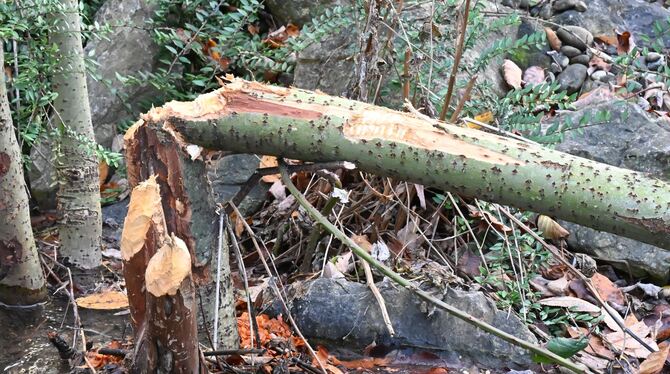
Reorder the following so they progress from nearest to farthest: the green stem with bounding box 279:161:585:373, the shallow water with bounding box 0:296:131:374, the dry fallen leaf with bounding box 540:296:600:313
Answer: the green stem with bounding box 279:161:585:373 → the shallow water with bounding box 0:296:131:374 → the dry fallen leaf with bounding box 540:296:600:313

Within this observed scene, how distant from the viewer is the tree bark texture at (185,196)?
85.4 inches

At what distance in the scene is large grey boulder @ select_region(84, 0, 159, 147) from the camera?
14.8ft

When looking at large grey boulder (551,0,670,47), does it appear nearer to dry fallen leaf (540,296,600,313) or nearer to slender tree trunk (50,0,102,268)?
dry fallen leaf (540,296,600,313)

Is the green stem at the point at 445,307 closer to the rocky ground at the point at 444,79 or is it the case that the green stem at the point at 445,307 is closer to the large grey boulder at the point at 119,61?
the rocky ground at the point at 444,79

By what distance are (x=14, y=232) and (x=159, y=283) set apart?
4.75 feet

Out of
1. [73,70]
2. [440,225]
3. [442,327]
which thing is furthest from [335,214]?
[73,70]

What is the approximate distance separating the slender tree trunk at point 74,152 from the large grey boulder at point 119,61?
1.27 metres

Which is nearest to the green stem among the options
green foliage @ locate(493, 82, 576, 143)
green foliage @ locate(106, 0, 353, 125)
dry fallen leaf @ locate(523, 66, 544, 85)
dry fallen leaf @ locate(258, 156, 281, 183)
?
green foliage @ locate(493, 82, 576, 143)

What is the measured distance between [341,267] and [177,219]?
105 cm

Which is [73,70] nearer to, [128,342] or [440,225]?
[128,342]

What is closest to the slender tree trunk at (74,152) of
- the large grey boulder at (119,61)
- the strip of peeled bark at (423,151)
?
the strip of peeled bark at (423,151)

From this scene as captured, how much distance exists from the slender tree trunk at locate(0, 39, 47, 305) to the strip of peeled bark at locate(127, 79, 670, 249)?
984 mm

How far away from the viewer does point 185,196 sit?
2234 mm

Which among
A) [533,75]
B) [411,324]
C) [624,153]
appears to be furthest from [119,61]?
[624,153]
